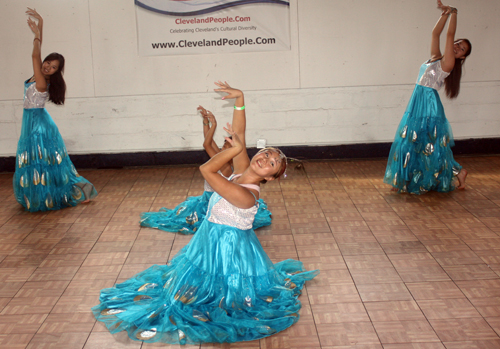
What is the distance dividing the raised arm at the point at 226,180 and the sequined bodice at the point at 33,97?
328 centimetres

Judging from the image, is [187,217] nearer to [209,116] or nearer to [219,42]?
[209,116]

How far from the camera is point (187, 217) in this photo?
486cm

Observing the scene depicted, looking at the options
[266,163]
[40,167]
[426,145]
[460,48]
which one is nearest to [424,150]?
[426,145]

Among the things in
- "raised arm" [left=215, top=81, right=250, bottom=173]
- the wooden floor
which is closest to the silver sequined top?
"raised arm" [left=215, top=81, right=250, bottom=173]

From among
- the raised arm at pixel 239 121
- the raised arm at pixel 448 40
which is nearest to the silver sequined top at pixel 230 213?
the raised arm at pixel 239 121

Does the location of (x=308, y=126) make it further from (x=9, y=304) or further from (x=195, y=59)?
(x=9, y=304)

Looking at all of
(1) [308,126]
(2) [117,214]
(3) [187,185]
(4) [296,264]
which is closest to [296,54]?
(1) [308,126]

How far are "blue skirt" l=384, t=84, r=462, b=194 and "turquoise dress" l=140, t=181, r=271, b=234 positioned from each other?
169 centimetres

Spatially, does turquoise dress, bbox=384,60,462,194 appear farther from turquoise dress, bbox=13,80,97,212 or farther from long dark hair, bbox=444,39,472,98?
turquoise dress, bbox=13,80,97,212

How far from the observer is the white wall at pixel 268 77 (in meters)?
7.29

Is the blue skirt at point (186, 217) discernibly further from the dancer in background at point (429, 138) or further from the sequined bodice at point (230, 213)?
the dancer in background at point (429, 138)

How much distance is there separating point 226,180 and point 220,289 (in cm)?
66

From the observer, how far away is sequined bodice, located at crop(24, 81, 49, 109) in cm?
545

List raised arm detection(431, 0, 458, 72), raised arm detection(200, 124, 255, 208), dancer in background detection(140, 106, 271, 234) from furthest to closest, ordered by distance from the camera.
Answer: raised arm detection(431, 0, 458, 72) → dancer in background detection(140, 106, 271, 234) → raised arm detection(200, 124, 255, 208)
